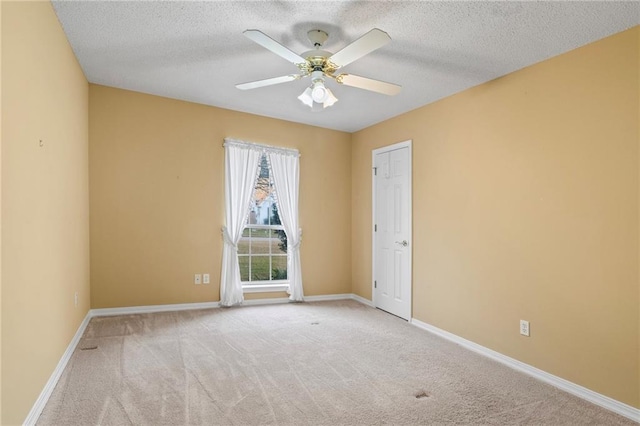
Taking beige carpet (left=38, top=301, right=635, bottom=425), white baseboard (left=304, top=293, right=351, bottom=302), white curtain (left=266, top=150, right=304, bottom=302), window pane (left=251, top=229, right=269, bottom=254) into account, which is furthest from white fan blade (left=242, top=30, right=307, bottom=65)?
white baseboard (left=304, top=293, right=351, bottom=302)

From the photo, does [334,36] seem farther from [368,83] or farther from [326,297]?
[326,297]

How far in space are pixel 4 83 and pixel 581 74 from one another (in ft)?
11.7

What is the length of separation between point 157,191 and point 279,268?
6.27 feet

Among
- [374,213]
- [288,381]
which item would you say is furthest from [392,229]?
[288,381]

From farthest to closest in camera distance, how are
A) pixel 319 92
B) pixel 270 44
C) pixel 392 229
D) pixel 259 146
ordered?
pixel 259 146, pixel 392 229, pixel 319 92, pixel 270 44

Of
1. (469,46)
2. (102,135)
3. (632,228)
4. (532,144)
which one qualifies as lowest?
(632,228)

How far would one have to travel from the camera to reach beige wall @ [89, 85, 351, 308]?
426cm

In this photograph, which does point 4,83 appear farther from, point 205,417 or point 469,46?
point 469,46

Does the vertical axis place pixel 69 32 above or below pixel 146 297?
above

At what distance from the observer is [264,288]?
5.11 metres

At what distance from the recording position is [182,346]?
134 inches

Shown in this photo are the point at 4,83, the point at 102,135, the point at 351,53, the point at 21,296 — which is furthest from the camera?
the point at 102,135

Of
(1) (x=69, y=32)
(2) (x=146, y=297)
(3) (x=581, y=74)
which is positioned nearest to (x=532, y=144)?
(3) (x=581, y=74)

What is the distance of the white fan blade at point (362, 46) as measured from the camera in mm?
2095
